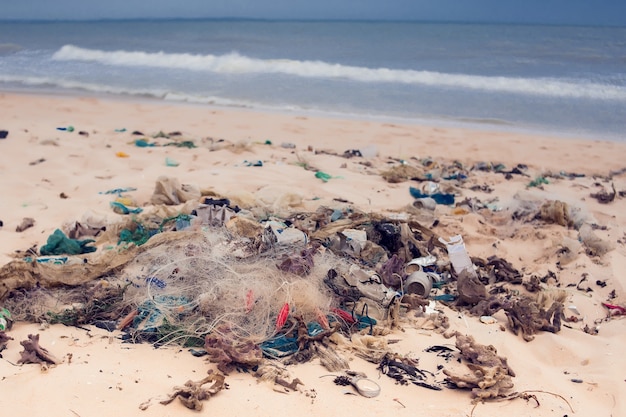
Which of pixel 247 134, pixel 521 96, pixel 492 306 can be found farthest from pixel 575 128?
pixel 492 306

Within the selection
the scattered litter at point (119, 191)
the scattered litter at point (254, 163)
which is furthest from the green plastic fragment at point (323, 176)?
the scattered litter at point (119, 191)

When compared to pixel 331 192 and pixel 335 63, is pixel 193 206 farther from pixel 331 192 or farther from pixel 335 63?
pixel 335 63

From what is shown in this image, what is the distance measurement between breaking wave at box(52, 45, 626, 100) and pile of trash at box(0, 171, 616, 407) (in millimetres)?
11182

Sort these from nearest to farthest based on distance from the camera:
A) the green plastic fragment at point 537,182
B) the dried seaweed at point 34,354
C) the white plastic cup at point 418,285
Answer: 1. the dried seaweed at point 34,354
2. the white plastic cup at point 418,285
3. the green plastic fragment at point 537,182

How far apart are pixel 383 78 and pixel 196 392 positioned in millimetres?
14744

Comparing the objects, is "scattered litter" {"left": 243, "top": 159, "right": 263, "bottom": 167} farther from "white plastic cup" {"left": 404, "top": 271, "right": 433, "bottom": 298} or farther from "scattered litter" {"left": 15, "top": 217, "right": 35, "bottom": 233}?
"white plastic cup" {"left": 404, "top": 271, "right": 433, "bottom": 298}

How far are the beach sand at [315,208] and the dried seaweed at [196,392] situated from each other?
1.9 inches

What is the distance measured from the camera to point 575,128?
36.0 ft

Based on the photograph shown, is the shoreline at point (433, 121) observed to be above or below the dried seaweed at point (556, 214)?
below

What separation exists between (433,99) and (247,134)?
5.45m

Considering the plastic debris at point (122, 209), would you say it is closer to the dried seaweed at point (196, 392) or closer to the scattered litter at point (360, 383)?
the dried seaweed at point (196, 392)

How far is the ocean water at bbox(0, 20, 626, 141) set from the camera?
12195 millimetres

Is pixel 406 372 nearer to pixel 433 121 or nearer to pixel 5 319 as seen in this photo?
pixel 5 319

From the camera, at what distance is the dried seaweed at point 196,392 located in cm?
270
